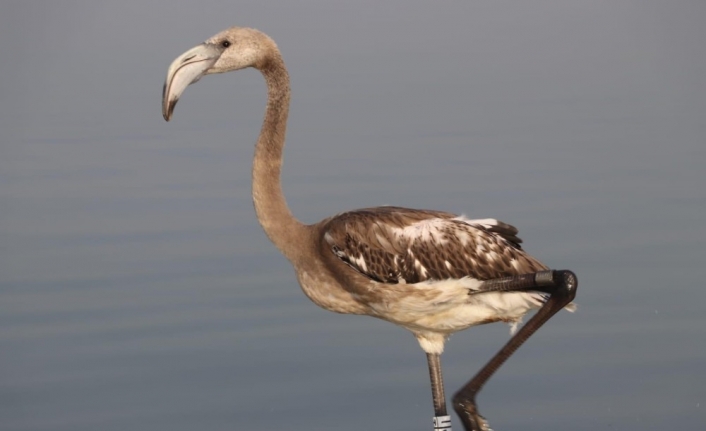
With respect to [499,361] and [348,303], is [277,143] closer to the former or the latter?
[348,303]

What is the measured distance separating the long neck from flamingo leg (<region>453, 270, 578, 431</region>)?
4.33ft

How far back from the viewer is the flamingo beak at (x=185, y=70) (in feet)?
29.1

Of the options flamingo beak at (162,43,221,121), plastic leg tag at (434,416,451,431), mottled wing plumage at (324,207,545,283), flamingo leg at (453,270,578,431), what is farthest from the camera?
plastic leg tag at (434,416,451,431)

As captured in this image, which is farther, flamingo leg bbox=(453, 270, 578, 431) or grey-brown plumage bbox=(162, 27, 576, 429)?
grey-brown plumage bbox=(162, 27, 576, 429)

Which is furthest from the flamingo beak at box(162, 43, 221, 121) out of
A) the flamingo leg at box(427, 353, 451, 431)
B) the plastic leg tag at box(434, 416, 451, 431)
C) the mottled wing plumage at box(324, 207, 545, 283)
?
the plastic leg tag at box(434, 416, 451, 431)

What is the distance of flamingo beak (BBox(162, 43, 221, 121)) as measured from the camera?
886cm

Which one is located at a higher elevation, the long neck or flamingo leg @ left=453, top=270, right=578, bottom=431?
the long neck

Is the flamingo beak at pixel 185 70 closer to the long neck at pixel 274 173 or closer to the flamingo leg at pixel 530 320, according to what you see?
the long neck at pixel 274 173

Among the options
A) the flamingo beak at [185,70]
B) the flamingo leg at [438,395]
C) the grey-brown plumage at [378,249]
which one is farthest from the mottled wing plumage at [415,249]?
the flamingo beak at [185,70]

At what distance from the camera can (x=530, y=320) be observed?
28.9 feet

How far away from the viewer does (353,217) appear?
885 cm

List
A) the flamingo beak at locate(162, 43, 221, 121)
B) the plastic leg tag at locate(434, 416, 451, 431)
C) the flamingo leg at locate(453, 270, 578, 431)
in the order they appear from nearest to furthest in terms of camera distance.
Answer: the flamingo leg at locate(453, 270, 578, 431)
the flamingo beak at locate(162, 43, 221, 121)
the plastic leg tag at locate(434, 416, 451, 431)

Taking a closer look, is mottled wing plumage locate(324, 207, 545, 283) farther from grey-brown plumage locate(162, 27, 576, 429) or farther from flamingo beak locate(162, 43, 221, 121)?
flamingo beak locate(162, 43, 221, 121)

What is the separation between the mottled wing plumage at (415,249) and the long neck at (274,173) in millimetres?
A: 295
